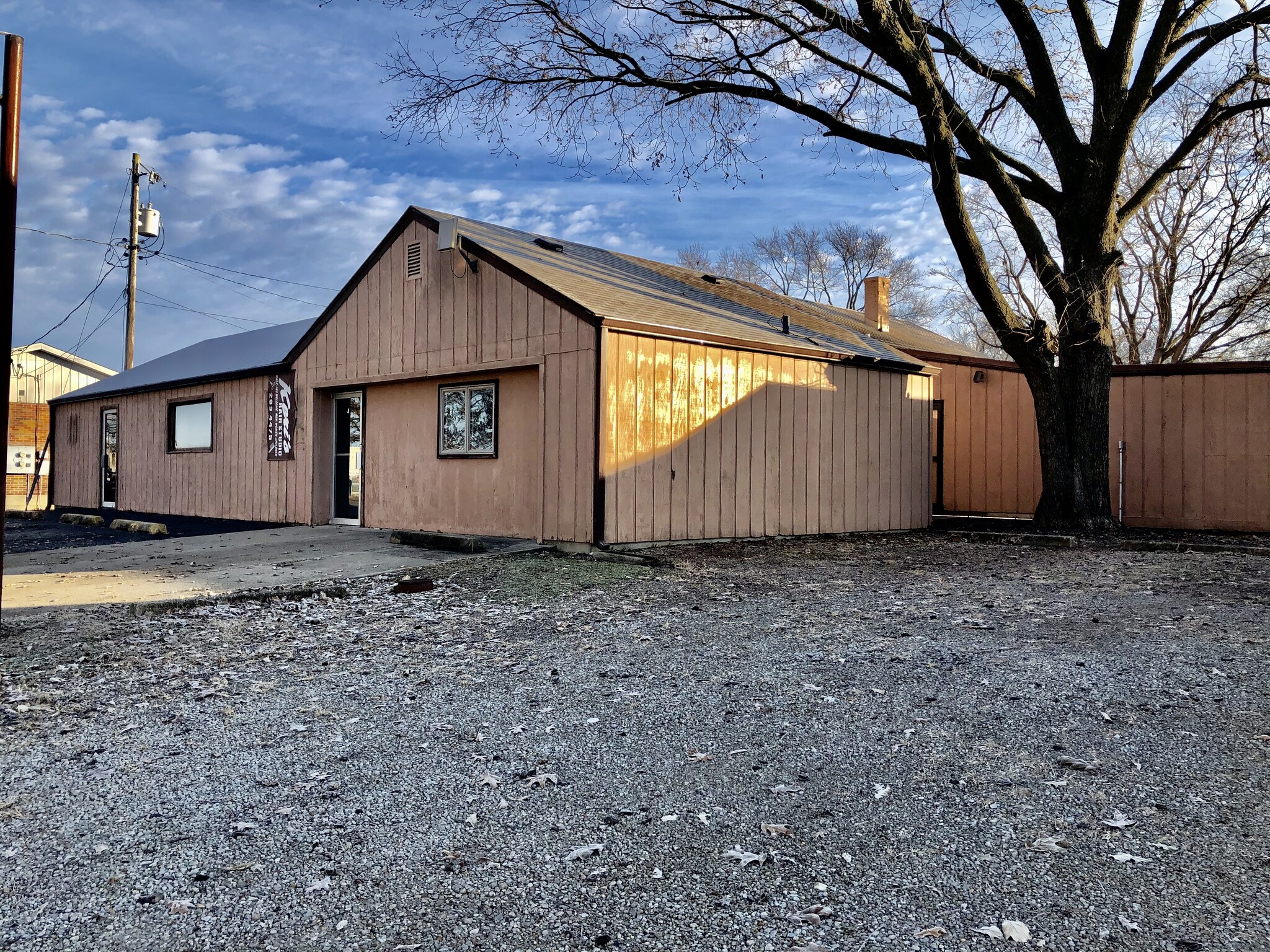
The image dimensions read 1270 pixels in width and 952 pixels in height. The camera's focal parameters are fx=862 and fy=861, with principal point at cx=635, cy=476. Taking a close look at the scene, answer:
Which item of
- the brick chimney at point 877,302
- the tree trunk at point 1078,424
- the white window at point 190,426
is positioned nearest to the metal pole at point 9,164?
the white window at point 190,426

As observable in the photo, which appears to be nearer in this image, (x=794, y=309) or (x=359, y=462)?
(x=359, y=462)

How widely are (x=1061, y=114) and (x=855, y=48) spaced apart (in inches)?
117

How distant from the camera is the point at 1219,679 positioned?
4164mm

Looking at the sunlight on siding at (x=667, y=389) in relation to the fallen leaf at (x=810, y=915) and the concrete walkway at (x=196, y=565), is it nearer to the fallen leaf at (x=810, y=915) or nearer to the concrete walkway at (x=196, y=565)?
the concrete walkway at (x=196, y=565)

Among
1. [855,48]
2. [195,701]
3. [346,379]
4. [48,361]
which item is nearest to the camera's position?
[195,701]

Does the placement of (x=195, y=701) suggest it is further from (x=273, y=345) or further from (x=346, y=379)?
(x=273, y=345)

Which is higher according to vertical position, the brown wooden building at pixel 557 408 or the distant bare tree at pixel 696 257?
the distant bare tree at pixel 696 257

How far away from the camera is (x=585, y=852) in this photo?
249cm

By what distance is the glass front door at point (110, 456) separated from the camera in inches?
712

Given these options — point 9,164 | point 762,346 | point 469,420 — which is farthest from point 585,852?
point 469,420

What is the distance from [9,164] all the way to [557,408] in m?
5.45

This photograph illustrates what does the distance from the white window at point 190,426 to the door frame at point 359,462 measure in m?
3.66

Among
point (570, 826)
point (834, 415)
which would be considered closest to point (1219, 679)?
point (570, 826)

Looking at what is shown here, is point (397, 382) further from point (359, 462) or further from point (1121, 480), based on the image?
point (1121, 480)
